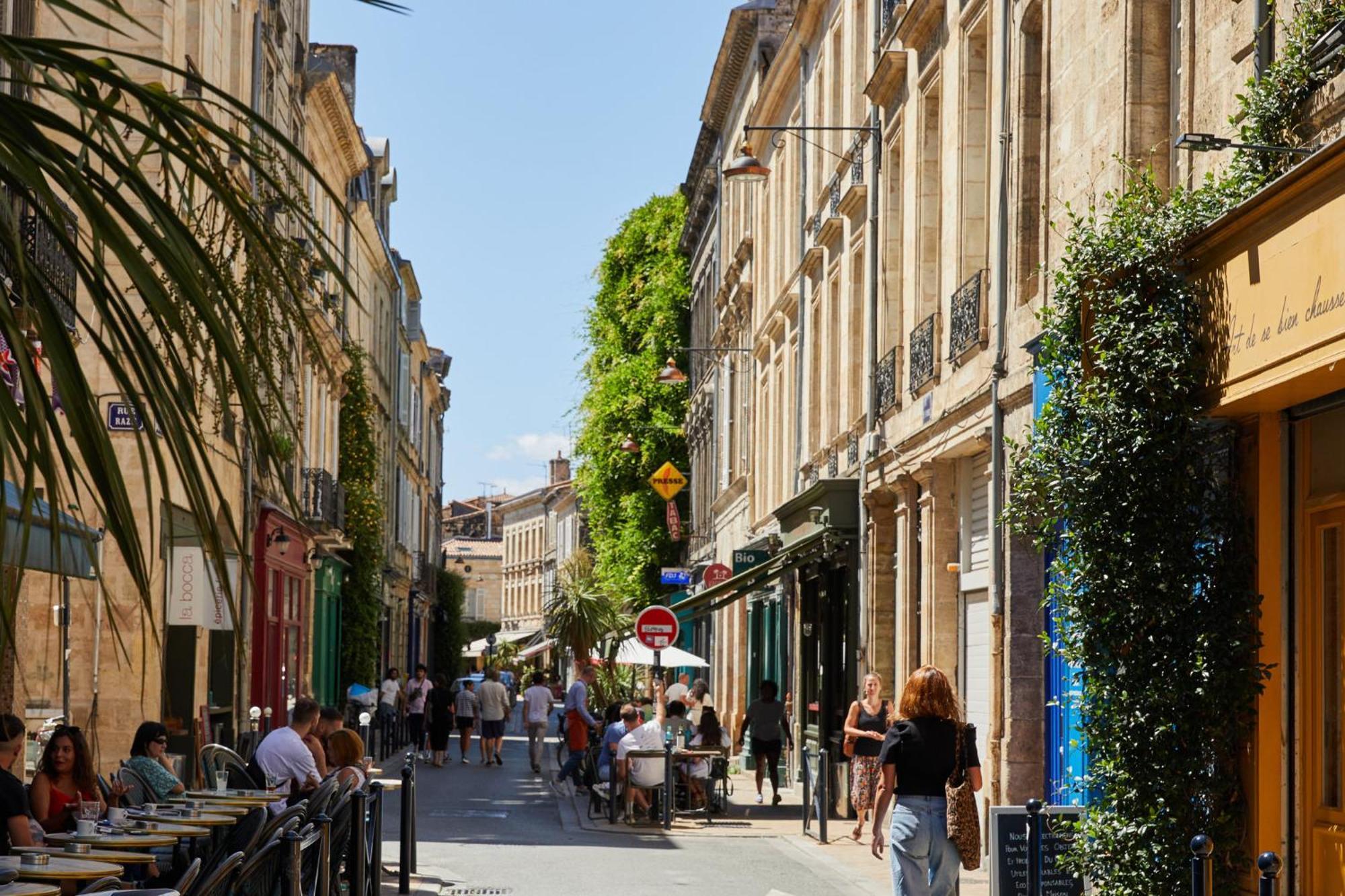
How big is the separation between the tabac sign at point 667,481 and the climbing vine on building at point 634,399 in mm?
2849

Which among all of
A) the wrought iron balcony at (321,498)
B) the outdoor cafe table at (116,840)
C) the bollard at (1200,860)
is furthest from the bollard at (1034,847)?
the wrought iron balcony at (321,498)

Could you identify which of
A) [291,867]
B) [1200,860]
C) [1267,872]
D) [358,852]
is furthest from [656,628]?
[1267,872]

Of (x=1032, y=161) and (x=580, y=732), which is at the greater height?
(x=1032, y=161)

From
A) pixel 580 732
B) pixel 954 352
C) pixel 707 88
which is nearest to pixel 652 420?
pixel 707 88

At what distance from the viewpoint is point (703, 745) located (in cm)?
2303

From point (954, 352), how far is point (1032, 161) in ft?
8.24

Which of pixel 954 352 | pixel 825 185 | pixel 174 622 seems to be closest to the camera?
pixel 954 352

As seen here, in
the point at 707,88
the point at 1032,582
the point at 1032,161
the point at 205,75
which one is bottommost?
the point at 1032,582

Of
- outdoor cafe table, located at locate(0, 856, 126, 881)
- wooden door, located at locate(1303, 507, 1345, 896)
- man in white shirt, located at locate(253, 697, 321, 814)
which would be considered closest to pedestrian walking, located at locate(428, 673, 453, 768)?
man in white shirt, located at locate(253, 697, 321, 814)

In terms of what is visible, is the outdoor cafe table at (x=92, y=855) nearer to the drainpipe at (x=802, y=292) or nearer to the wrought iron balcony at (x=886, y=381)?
the wrought iron balcony at (x=886, y=381)

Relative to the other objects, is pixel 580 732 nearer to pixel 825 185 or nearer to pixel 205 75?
pixel 825 185

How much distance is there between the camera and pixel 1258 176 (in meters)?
9.80

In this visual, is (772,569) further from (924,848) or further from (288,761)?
(924,848)

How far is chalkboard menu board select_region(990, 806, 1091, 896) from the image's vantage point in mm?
10352
